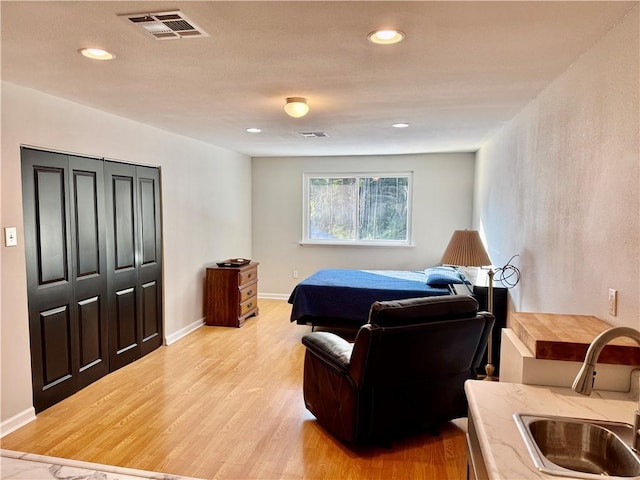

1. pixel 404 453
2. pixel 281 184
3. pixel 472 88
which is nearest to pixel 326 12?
pixel 472 88

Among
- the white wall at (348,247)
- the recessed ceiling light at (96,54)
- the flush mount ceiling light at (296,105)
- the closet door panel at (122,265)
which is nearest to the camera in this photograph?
the recessed ceiling light at (96,54)

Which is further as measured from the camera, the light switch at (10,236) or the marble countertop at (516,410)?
the light switch at (10,236)

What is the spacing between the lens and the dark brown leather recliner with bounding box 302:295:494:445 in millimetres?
2412

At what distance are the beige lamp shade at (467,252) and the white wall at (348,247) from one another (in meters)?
2.97

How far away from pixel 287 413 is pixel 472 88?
2.61m

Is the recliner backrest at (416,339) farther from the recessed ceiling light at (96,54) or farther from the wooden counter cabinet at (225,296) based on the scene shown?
the wooden counter cabinet at (225,296)

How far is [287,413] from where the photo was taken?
3.07 m

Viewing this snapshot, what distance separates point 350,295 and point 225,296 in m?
1.68

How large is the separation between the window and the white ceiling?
2.71 meters

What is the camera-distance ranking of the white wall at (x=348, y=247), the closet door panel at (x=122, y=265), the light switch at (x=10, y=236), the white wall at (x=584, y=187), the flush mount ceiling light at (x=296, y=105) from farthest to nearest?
the white wall at (x=348, y=247), the closet door panel at (x=122, y=265), the flush mount ceiling light at (x=296, y=105), the light switch at (x=10, y=236), the white wall at (x=584, y=187)

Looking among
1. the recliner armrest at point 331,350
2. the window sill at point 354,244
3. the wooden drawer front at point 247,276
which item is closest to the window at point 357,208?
the window sill at point 354,244

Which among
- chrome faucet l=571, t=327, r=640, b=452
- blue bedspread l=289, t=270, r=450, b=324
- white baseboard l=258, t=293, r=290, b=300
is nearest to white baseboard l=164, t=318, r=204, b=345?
blue bedspread l=289, t=270, r=450, b=324

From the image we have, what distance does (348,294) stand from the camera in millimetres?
4668

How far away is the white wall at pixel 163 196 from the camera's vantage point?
279cm
